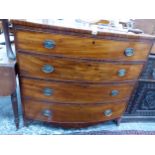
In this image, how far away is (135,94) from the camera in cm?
147

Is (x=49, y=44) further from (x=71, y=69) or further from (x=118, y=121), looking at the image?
(x=118, y=121)

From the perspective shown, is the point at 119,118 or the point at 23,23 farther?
the point at 119,118

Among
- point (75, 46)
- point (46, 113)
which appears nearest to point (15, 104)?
point (46, 113)

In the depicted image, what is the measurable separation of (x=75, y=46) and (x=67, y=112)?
50 cm

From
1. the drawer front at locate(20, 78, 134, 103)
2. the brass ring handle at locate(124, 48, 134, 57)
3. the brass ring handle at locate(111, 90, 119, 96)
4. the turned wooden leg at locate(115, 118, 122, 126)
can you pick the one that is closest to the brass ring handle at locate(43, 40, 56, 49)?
the drawer front at locate(20, 78, 134, 103)

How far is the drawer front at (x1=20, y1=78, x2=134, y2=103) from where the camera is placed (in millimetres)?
1212

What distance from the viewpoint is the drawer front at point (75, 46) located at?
3.37 feet

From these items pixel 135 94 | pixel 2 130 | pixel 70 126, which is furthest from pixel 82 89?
pixel 2 130

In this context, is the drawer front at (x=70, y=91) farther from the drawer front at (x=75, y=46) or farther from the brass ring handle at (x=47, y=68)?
the drawer front at (x=75, y=46)

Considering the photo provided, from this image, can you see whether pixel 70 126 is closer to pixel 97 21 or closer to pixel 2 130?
pixel 2 130

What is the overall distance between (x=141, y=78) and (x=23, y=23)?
0.86 meters

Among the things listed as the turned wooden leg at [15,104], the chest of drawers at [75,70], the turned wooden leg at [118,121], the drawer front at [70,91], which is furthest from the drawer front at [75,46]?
the turned wooden leg at [118,121]

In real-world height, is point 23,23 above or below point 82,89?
above

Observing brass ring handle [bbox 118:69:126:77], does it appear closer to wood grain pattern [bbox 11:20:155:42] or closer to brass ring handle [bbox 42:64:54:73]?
wood grain pattern [bbox 11:20:155:42]
